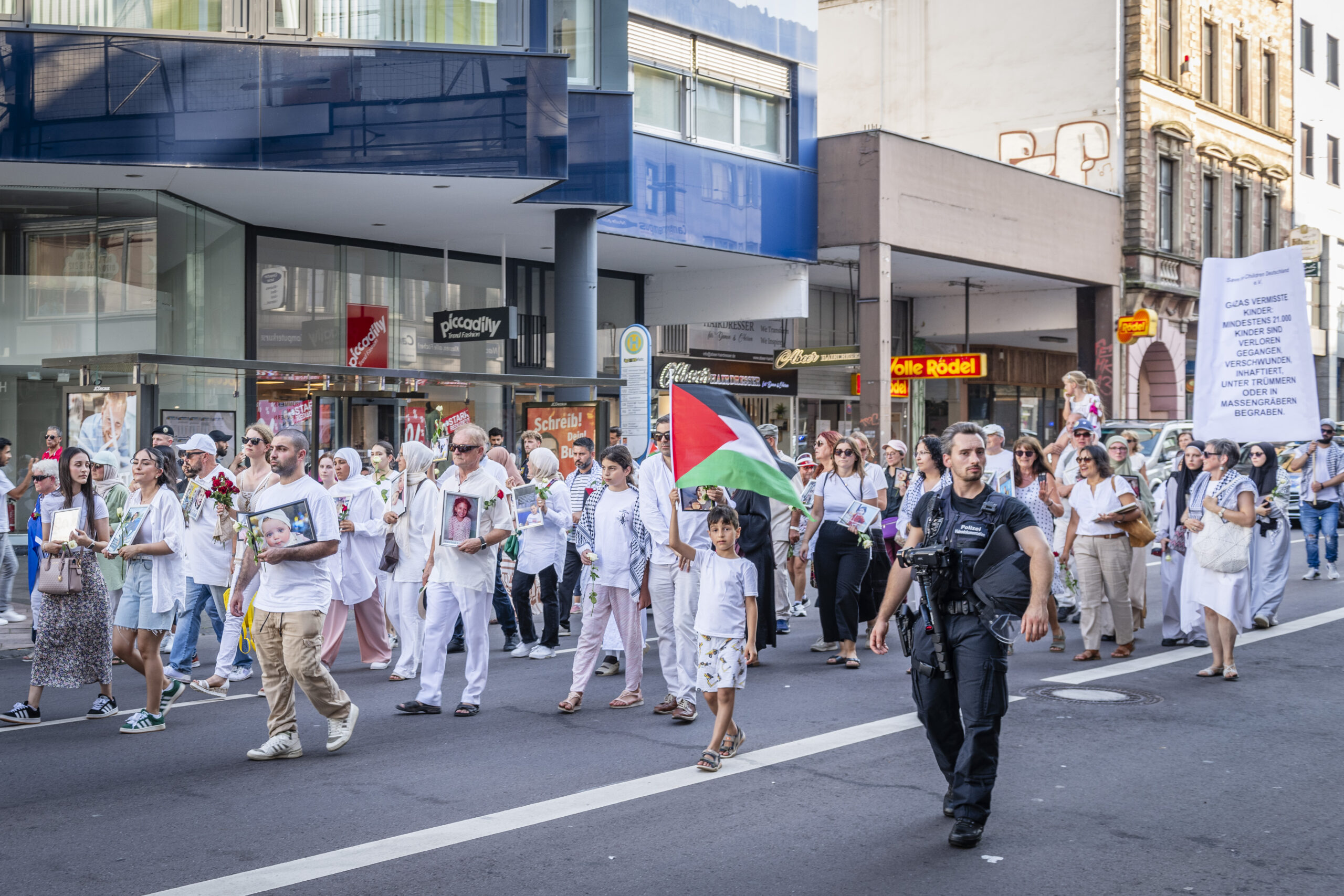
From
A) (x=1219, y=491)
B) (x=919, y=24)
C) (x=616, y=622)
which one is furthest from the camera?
(x=919, y=24)

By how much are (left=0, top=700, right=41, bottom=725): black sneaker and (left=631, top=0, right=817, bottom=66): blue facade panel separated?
16.5 metres

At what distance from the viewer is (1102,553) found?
1045 cm

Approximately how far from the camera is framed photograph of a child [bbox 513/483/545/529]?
35.7 ft

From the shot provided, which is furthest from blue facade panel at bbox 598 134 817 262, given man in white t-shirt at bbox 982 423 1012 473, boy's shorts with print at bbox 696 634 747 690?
boy's shorts with print at bbox 696 634 747 690

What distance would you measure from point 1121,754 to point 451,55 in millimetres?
12391

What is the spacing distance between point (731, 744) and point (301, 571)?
8.43 feet

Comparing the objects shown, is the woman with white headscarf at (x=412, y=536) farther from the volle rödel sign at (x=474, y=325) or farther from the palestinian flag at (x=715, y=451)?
the volle rödel sign at (x=474, y=325)

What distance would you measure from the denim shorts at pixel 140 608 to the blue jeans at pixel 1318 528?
13.1 meters

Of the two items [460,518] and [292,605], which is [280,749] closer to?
[292,605]

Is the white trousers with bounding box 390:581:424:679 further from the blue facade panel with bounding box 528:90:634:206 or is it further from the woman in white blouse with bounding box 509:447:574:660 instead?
the blue facade panel with bounding box 528:90:634:206

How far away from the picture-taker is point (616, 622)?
8789 millimetres

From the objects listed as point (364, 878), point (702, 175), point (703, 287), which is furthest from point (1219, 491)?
point (703, 287)

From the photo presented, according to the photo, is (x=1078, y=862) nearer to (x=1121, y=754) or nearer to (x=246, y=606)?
(x=1121, y=754)

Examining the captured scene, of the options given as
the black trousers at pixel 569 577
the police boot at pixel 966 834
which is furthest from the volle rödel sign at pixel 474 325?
the police boot at pixel 966 834
